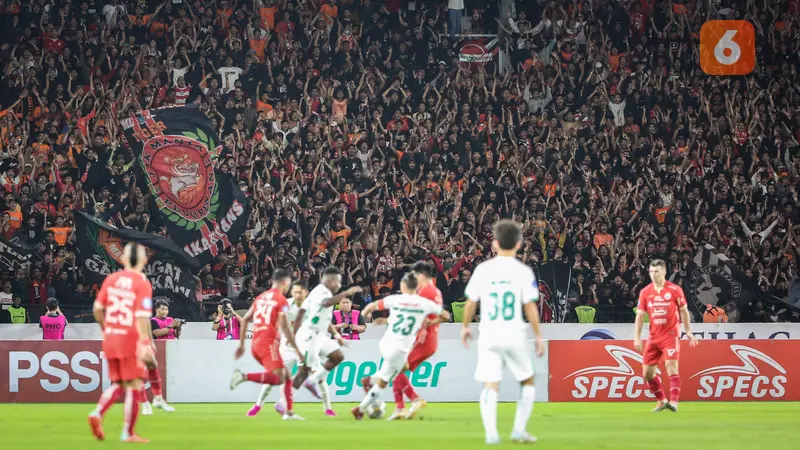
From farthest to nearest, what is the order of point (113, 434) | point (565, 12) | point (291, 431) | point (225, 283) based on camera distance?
point (565, 12), point (225, 283), point (291, 431), point (113, 434)

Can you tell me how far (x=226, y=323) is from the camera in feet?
79.5

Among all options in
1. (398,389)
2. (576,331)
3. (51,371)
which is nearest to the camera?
(398,389)

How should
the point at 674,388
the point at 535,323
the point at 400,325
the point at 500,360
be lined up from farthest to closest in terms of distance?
the point at 674,388
the point at 400,325
the point at 500,360
the point at 535,323

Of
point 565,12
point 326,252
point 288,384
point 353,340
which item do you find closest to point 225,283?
A: point 326,252

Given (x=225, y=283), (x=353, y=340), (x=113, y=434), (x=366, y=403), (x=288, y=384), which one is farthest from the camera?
(x=225, y=283)

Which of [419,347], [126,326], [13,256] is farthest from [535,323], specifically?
[13,256]

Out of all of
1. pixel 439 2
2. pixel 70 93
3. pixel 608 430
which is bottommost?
pixel 608 430

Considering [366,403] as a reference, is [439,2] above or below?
above

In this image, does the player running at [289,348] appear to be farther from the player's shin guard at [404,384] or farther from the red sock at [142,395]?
the player's shin guard at [404,384]

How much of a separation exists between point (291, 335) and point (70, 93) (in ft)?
55.7

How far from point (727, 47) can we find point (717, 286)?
8.99 meters

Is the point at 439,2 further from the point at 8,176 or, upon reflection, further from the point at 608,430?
the point at 608,430

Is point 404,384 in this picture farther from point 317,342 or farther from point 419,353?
point 317,342

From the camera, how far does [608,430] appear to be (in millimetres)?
14016
